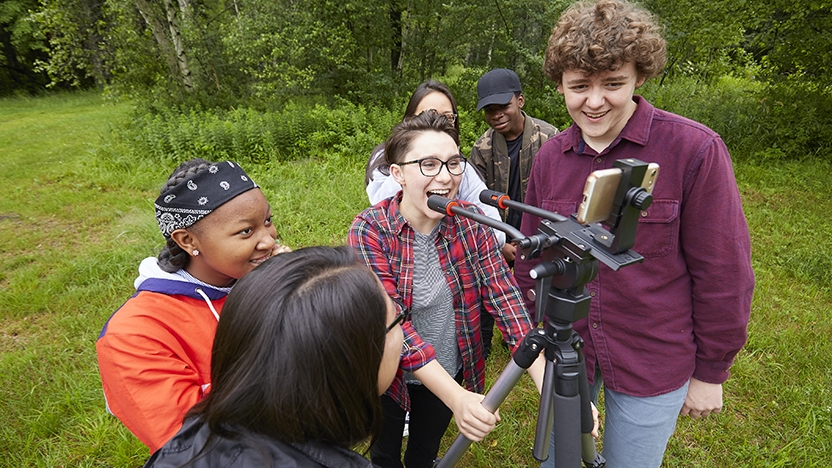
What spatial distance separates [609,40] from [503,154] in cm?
188

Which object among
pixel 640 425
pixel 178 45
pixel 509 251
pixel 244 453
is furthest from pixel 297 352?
pixel 178 45

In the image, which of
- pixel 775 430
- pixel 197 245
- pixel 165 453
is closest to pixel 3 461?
pixel 197 245

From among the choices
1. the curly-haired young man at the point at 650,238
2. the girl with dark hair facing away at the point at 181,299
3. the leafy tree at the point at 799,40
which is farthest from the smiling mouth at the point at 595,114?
the leafy tree at the point at 799,40

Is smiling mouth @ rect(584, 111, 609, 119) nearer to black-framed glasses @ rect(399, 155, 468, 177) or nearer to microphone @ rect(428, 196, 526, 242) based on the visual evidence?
black-framed glasses @ rect(399, 155, 468, 177)

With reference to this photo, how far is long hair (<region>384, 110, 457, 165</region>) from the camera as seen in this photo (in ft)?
5.95

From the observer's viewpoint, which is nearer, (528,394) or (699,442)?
(699,442)

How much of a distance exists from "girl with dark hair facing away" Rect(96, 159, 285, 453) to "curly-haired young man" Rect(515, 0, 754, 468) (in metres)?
1.03

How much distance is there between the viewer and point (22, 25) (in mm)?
20484

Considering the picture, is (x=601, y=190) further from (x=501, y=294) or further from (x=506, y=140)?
(x=506, y=140)

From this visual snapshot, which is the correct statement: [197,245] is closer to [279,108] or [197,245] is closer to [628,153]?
[628,153]

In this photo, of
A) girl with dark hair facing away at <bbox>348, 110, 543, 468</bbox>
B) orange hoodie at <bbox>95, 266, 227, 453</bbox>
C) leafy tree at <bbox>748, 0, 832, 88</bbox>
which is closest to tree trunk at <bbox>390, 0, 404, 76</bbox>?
leafy tree at <bbox>748, 0, 832, 88</bbox>

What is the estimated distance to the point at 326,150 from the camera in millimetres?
8336

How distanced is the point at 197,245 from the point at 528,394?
260cm

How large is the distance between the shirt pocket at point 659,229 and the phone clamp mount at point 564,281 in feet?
1.65
